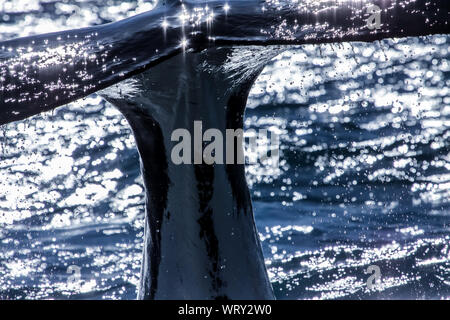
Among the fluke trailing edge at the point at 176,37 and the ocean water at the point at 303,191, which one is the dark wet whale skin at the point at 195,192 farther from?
the ocean water at the point at 303,191

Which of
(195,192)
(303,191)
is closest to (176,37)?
(195,192)

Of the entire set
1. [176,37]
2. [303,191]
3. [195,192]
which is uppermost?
[176,37]

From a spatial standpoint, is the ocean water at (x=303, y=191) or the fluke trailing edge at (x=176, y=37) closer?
the fluke trailing edge at (x=176, y=37)

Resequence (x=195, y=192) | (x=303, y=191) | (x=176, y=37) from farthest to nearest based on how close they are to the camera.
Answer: (x=303, y=191) → (x=195, y=192) → (x=176, y=37)

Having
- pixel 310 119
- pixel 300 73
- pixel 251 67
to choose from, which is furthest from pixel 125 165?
pixel 251 67

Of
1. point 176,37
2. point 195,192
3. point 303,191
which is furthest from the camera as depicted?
point 303,191

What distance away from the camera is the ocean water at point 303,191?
7.11m

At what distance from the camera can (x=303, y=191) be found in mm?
9141

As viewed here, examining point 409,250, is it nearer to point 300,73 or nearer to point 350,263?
point 350,263

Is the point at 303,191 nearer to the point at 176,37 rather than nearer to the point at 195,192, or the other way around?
the point at 195,192

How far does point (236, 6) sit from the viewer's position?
3.63m

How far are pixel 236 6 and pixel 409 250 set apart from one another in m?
4.44

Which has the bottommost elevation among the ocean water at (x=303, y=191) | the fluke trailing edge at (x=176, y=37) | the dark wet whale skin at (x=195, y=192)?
the ocean water at (x=303, y=191)

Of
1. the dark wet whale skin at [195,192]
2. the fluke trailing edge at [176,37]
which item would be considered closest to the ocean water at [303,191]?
the dark wet whale skin at [195,192]
